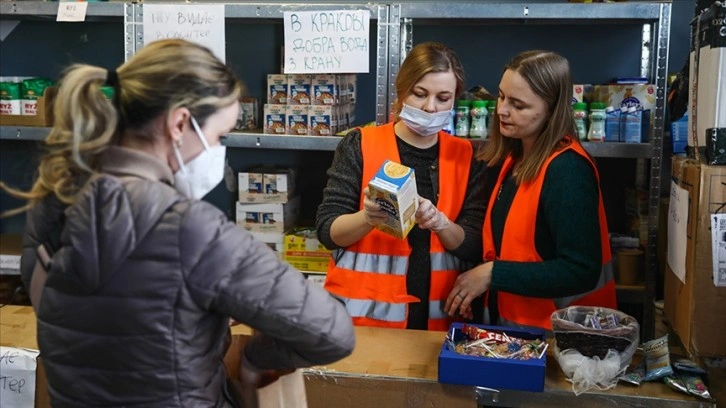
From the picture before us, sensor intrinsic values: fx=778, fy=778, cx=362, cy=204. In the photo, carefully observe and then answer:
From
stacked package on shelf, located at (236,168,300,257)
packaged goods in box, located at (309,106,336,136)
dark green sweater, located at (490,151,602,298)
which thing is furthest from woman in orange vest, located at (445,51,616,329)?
stacked package on shelf, located at (236,168,300,257)

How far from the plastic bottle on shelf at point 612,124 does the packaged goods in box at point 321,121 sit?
39.2 inches

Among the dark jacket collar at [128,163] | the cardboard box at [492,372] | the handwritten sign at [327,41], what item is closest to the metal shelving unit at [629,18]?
the handwritten sign at [327,41]

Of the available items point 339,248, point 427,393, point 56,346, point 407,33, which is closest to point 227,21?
point 407,33

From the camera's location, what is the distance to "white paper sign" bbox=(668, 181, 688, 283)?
2023 millimetres

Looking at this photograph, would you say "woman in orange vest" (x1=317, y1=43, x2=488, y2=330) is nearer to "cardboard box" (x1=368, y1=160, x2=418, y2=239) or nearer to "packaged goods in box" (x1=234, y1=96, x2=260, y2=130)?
"cardboard box" (x1=368, y1=160, x2=418, y2=239)

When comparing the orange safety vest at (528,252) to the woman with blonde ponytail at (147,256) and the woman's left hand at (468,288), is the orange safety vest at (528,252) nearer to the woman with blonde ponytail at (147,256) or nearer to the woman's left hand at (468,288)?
the woman's left hand at (468,288)

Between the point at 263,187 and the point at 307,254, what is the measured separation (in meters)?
0.33

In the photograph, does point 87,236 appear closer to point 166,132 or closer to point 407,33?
point 166,132

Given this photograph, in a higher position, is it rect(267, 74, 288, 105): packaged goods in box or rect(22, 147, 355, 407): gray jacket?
rect(267, 74, 288, 105): packaged goods in box

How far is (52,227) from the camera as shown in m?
1.22

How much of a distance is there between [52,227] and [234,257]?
1.02 ft

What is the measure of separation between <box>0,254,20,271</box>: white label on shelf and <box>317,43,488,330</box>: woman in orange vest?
5.57ft

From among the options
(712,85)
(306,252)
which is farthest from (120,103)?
(306,252)

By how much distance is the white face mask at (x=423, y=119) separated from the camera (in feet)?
7.34
